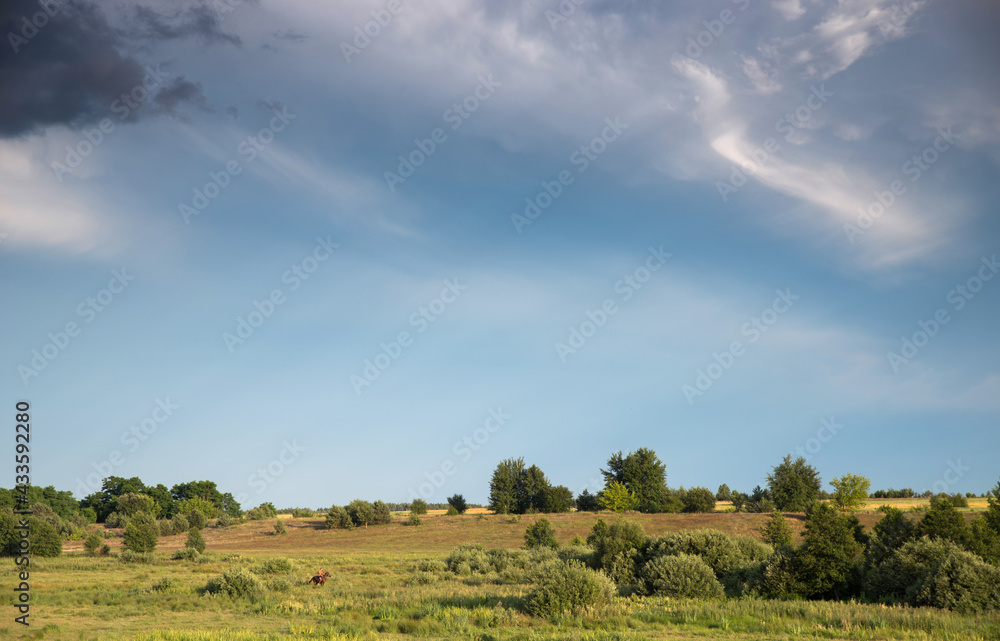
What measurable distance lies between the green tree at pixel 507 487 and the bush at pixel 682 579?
5825cm

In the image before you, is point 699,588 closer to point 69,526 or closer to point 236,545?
point 236,545

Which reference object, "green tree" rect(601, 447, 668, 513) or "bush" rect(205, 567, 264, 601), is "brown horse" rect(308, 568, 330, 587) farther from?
"green tree" rect(601, 447, 668, 513)

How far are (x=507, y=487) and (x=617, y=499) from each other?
51.3 feet

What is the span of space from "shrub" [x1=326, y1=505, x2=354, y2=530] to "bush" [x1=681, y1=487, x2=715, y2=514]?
38403mm

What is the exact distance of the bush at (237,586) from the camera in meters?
23.7

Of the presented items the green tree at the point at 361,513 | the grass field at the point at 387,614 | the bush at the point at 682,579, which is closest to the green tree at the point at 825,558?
the bush at the point at 682,579

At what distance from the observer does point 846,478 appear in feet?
208

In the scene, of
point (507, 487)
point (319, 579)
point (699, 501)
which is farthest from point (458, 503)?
point (319, 579)

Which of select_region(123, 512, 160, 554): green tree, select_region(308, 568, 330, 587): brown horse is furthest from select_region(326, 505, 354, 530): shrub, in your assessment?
select_region(308, 568, 330, 587): brown horse

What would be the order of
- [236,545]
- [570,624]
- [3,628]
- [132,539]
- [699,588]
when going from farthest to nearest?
[236,545], [132,539], [699,588], [3,628], [570,624]

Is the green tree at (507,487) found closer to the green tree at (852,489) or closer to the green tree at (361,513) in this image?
the green tree at (361,513)

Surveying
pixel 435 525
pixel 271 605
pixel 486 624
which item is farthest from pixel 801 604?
pixel 435 525

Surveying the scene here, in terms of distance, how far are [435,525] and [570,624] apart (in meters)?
52.4

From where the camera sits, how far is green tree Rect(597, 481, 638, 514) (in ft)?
227
